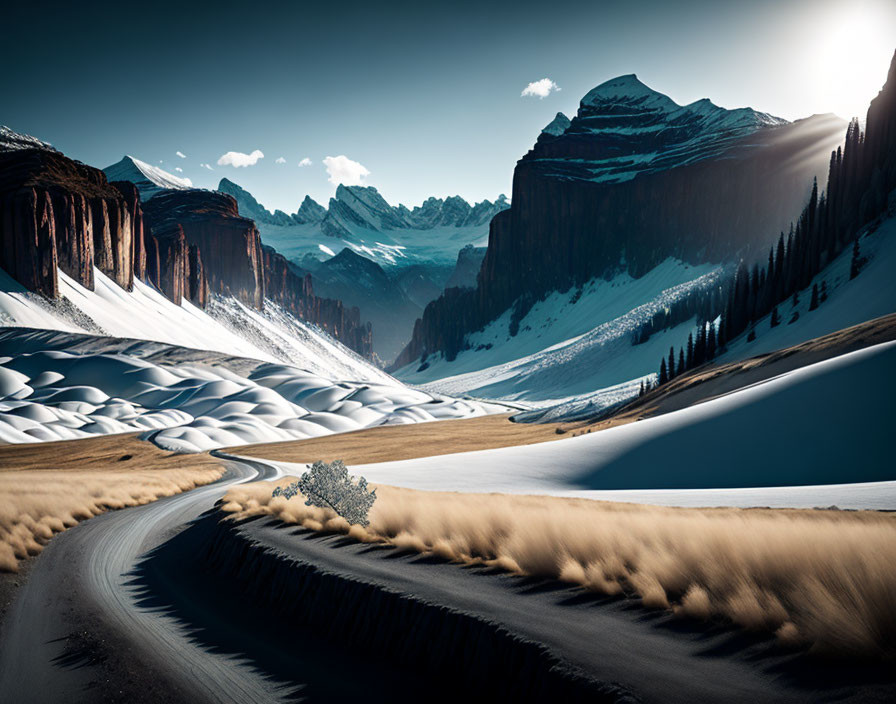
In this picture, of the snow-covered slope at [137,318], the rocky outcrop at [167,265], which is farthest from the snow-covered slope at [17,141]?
the snow-covered slope at [137,318]

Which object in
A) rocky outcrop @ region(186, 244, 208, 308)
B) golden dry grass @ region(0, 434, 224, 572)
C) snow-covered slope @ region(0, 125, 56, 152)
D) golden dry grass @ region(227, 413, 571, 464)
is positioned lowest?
golden dry grass @ region(227, 413, 571, 464)

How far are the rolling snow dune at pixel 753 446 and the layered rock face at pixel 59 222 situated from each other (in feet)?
470

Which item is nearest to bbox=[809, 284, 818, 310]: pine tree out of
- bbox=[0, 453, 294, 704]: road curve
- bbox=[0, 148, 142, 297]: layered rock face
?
bbox=[0, 453, 294, 704]: road curve

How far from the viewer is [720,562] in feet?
18.6

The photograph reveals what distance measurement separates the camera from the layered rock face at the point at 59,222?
411 feet

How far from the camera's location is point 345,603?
23.0ft

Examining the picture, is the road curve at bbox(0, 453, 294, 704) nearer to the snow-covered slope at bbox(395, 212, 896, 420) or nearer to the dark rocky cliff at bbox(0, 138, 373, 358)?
the snow-covered slope at bbox(395, 212, 896, 420)

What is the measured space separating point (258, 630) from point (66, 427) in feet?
281

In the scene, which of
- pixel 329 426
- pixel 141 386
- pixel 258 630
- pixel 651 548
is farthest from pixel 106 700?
pixel 141 386

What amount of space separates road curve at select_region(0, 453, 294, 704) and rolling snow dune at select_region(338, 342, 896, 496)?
17793 mm

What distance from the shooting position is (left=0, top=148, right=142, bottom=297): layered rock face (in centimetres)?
12519

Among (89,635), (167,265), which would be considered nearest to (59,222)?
(167,265)

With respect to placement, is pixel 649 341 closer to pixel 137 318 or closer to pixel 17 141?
pixel 137 318

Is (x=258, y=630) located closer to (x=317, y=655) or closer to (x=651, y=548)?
(x=317, y=655)
